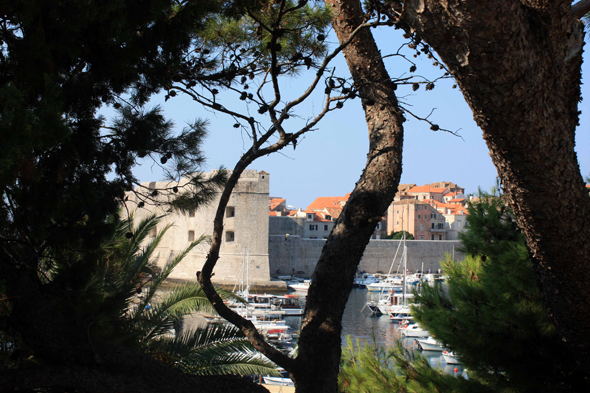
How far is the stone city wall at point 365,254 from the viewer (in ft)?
78.4

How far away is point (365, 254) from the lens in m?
25.4

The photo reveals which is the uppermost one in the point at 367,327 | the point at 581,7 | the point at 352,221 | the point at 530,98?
the point at 581,7

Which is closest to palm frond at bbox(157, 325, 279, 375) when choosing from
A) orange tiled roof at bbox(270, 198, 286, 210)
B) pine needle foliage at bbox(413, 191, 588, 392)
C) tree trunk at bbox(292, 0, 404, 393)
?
pine needle foliage at bbox(413, 191, 588, 392)

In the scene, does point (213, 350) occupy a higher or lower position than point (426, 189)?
lower

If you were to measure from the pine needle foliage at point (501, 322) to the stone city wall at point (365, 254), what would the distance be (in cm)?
1979

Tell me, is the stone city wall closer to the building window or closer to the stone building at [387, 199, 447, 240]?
the stone building at [387, 199, 447, 240]

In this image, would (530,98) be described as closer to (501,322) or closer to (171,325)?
(501,322)

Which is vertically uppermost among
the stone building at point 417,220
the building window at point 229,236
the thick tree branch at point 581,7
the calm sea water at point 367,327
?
the stone building at point 417,220

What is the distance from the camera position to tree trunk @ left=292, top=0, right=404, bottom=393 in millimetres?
1552

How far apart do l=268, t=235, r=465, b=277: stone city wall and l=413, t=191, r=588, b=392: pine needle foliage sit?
64.9 ft

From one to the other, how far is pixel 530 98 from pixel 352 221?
705mm

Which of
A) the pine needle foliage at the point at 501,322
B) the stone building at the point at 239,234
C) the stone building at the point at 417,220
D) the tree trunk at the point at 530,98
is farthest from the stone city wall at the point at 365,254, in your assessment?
Answer: the tree trunk at the point at 530,98

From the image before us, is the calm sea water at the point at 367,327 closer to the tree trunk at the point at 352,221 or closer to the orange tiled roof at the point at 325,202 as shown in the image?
the tree trunk at the point at 352,221

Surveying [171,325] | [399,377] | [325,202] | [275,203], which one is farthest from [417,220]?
[399,377]
